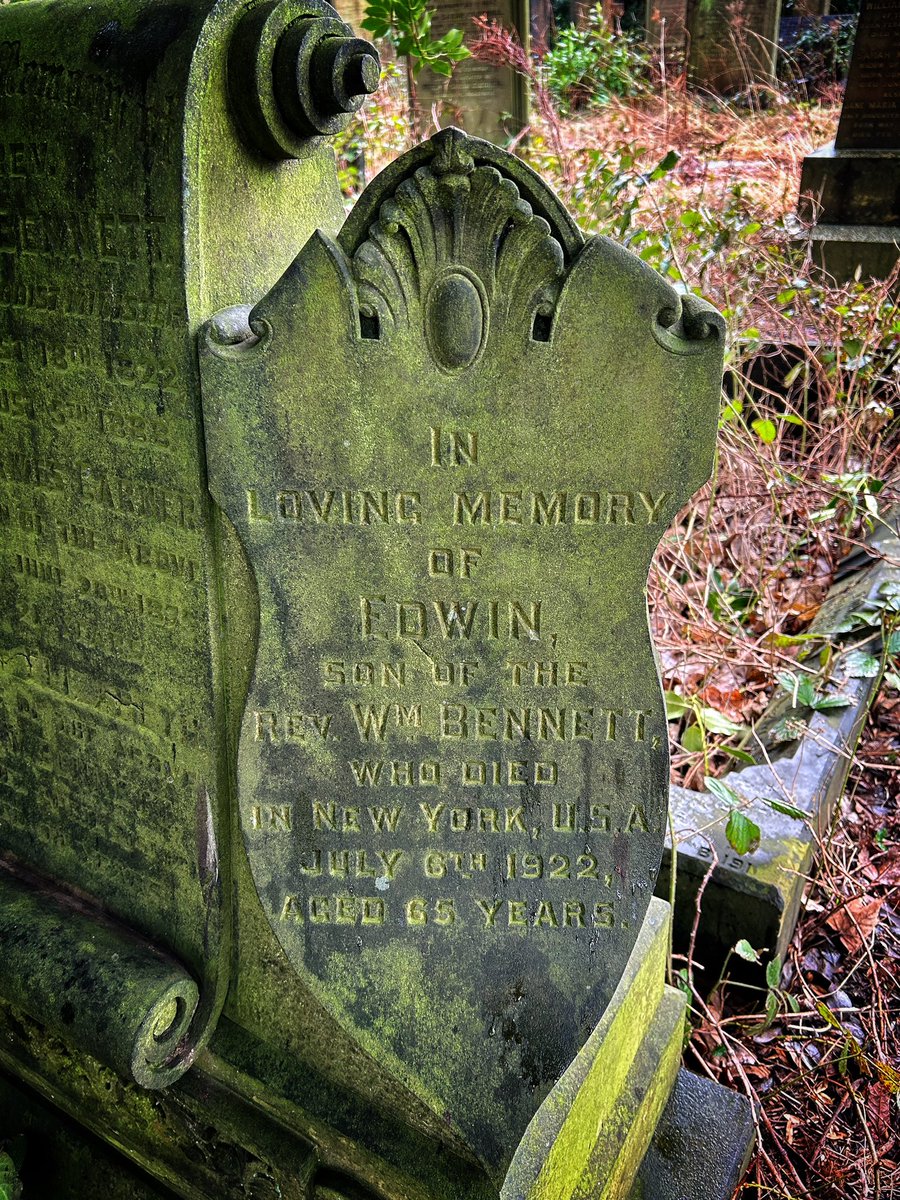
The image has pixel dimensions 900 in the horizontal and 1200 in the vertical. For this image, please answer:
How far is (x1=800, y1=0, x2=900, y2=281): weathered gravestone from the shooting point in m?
6.21

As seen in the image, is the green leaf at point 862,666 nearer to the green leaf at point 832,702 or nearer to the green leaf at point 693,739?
the green leaf at point 832,702

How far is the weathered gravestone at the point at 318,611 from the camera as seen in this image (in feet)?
4.06

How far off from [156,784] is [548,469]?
83cm

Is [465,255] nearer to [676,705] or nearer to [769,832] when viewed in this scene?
[676,705]

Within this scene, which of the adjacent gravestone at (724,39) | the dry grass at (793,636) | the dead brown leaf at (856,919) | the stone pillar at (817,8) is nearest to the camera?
the dry grass at (793,636)

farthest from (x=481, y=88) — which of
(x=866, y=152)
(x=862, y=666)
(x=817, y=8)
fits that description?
(x=817, y=8)

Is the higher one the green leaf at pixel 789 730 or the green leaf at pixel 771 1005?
the green leaf at pixel 789 730

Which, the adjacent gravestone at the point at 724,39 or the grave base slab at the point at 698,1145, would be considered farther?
the adjacent gravestone at the point at 724,39

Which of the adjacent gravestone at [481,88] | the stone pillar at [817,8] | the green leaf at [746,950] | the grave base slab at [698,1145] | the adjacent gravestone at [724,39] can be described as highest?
the stone pillar at [817,8]

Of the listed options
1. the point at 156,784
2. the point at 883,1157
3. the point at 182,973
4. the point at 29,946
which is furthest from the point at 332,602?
the point at 883,1157

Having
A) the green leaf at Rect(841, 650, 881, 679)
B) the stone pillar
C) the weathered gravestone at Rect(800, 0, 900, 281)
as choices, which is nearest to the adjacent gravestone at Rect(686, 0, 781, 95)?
the stone pillar

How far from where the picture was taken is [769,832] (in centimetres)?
244

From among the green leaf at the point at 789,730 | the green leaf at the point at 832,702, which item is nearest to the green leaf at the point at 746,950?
the green leaf at the point at 789,730

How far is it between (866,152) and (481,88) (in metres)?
2.72
